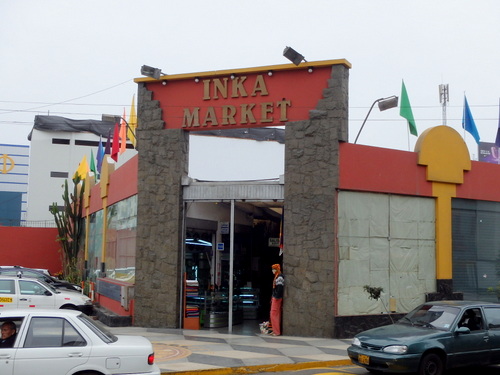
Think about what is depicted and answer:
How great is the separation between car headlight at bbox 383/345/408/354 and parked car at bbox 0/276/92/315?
10067mm

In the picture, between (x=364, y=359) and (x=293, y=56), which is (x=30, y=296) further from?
(x=364, y=359)

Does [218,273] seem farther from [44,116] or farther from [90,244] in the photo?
[44,116]

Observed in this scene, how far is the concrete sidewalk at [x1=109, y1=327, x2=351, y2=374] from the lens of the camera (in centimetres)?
1148

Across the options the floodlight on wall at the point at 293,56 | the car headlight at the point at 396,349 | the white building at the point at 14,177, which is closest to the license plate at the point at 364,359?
the car headlight at the point at 396,349

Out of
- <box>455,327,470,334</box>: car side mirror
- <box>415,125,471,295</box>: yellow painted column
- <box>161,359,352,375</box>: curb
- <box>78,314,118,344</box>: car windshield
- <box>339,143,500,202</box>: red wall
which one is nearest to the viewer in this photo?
<box>78,314,118,344</box>: car windshield

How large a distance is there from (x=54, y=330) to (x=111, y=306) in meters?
11.8

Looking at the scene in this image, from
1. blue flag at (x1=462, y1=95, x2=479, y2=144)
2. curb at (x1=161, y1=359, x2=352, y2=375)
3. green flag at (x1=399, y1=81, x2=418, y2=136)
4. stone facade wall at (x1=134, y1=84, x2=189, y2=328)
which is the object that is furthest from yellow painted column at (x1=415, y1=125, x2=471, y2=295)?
stone facade wall at (x1=134, y1=84, x2=189, y2=328)

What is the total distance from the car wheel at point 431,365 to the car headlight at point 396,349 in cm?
40

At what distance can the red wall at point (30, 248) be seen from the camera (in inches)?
1324

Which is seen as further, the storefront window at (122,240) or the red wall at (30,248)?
the red wall at (30,248)

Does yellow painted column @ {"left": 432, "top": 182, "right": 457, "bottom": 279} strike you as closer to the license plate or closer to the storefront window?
the license plate

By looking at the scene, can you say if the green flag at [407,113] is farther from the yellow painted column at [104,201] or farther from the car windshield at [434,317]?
the yellow painted column at [104,201]

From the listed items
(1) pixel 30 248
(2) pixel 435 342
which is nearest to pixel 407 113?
(2) pixel 435 342

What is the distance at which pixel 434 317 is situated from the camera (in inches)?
452
